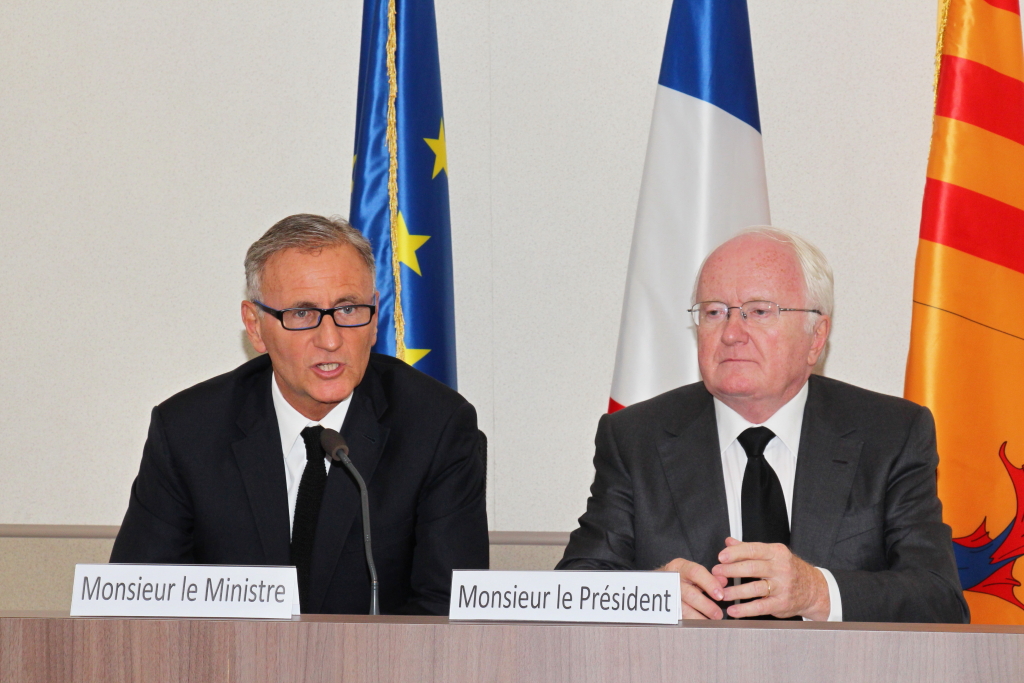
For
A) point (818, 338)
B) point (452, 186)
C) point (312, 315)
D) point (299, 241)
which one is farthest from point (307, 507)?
point (452, 186)

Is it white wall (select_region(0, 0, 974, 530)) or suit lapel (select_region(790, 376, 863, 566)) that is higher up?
white wall (select_region(0, 0, 974, 530))

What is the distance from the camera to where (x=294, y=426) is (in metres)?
2.46

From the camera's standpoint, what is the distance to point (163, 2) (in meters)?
3.85

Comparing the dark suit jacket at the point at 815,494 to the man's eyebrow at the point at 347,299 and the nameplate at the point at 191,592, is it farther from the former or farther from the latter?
the nameplate at the point at 191,592

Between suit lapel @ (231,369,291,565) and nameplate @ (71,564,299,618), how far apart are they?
852 millimetres

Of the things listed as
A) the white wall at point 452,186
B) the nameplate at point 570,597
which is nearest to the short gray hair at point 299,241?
the nameplate at point 570,597

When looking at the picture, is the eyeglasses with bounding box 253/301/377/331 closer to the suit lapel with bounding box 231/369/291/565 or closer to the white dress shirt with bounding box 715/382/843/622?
the suit lapel with bounding box 231/369/291/565

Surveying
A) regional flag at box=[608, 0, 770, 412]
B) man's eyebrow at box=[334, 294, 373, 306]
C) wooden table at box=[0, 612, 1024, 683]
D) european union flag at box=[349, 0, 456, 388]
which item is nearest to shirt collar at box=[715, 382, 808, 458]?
regional flag at box=[608, 0, 770, 412]

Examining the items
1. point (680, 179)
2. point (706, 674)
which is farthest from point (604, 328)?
point (706, 674)

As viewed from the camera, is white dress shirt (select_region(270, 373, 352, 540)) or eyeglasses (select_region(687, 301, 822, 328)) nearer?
eyeglasses (select_region(687, 301, 822, 328))

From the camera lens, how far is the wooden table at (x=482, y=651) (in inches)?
49.0

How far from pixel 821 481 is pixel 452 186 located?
2018 mm

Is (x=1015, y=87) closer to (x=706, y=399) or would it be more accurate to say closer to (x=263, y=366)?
(x=706, y=399)

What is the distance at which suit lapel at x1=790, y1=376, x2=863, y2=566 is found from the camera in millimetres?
2141
